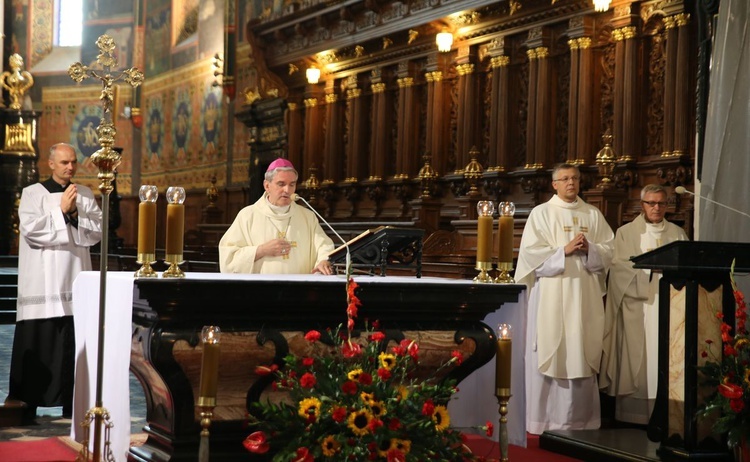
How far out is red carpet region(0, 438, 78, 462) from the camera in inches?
226

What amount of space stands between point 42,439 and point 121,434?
5.49 feet

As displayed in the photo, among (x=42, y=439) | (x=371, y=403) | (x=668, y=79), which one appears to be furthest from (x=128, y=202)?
(x=371, y=403)

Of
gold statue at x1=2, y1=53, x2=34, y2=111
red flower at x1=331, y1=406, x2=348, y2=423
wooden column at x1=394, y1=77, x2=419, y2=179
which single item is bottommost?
red flower at x1=331, y1=406, x2=348, y2=423

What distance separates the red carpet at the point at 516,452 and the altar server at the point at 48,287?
10.2ft

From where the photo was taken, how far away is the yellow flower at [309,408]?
3848mm

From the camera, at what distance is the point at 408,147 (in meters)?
14.7

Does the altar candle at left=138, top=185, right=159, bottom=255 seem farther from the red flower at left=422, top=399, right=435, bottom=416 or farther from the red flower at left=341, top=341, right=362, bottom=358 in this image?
the red flower at left=422, top=399, right=435, bottom=416

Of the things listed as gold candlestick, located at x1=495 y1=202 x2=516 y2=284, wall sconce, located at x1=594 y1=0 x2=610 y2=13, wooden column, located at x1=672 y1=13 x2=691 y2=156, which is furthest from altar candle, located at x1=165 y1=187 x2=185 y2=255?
wall sconce, located at x1=594 y1=0 x2=610 y2=13

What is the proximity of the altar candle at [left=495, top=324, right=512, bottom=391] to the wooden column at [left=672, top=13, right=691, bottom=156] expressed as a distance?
22.0ft

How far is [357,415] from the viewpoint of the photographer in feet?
12.5

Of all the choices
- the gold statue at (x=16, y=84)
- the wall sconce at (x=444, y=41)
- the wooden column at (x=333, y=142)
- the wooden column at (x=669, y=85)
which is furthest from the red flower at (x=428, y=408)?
the gold statue at (x=16, y=84)

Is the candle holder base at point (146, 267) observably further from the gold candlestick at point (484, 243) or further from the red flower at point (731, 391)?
the red flower at point (731, 391)

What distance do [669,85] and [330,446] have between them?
7790 mm

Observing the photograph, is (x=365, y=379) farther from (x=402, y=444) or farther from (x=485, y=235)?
(x=485, y=235)
